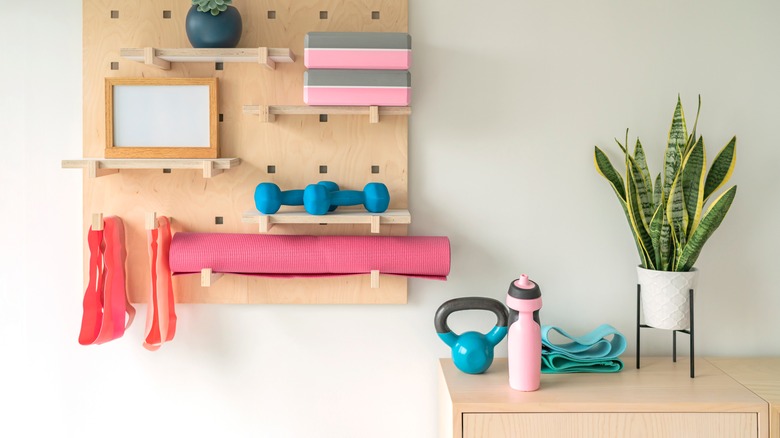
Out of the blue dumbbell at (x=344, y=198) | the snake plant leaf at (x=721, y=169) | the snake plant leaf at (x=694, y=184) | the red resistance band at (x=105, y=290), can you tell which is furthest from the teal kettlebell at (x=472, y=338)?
the red resistance band at (x=105, y=290)

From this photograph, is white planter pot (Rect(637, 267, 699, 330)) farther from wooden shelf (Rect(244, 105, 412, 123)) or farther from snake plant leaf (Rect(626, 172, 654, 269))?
wooden shelf (Rect(244, 105, 412, 123))

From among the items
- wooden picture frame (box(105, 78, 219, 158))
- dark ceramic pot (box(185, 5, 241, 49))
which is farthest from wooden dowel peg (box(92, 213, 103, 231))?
dark ceramic pot (box(185, 5, 241, 49))

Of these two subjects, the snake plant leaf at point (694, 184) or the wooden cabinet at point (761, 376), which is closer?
the wooden cabinet at point (761, 376)

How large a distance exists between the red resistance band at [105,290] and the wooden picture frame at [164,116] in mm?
233

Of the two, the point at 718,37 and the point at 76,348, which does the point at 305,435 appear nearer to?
the point at 76,348

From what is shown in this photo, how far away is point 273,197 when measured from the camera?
1.84 metres

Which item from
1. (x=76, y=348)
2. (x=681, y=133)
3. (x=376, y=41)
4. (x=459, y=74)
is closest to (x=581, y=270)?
(x=681, y=133)

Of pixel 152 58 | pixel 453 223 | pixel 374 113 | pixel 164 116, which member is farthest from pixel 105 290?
pixel 453 223

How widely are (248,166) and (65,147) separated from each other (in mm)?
518

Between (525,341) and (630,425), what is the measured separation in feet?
0.99

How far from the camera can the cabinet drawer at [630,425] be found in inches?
66.7

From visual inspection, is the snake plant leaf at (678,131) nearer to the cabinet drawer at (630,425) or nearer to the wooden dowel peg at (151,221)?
the cabinet drawer at (630,425)

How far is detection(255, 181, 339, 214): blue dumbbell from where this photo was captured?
1.83 metres

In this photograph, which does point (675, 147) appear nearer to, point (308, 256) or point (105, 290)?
point (308, 256)
